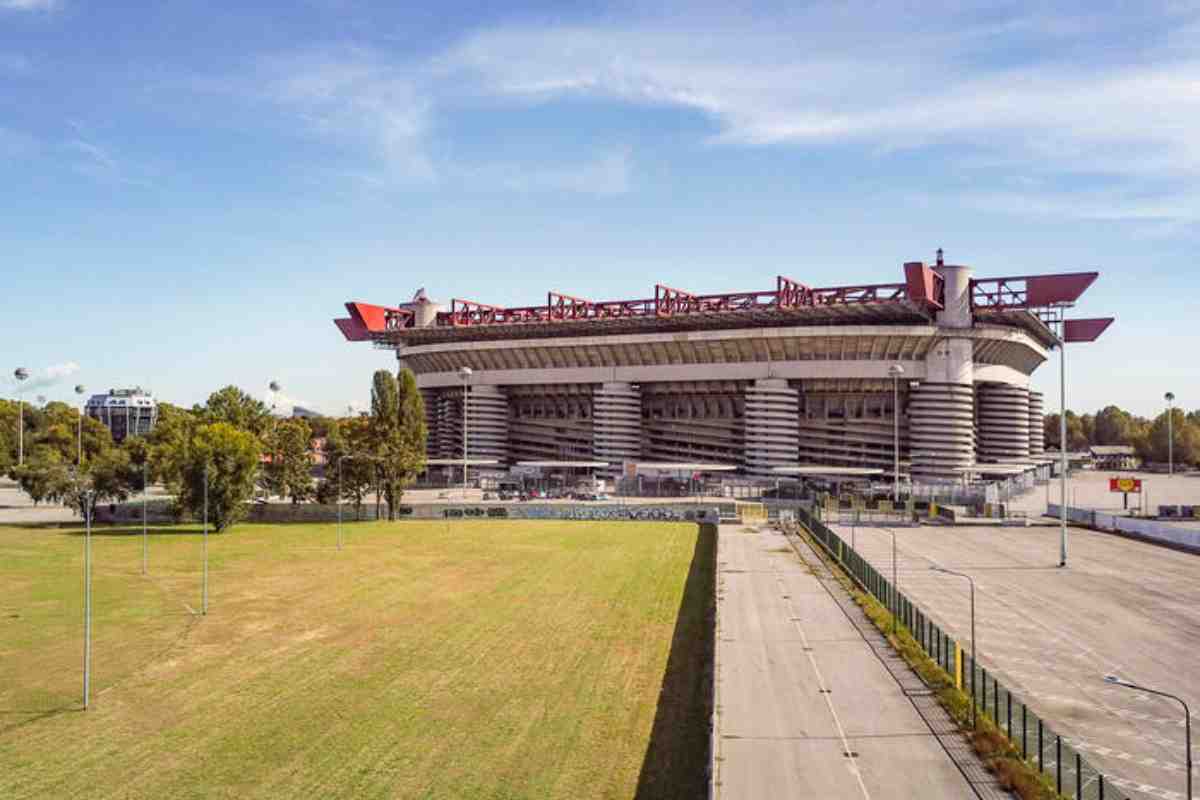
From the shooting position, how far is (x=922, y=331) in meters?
116

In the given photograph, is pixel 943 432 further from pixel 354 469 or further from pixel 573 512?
pixel 354 469

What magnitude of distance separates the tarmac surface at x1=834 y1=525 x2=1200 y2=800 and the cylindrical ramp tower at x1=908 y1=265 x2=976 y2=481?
38.9m

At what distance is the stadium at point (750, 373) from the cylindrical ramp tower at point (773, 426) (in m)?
0.16

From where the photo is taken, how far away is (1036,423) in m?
173

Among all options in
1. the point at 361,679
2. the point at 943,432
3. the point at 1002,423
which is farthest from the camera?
the point at 1002,423

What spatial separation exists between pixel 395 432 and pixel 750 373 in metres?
51.2

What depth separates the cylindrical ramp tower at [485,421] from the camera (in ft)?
483

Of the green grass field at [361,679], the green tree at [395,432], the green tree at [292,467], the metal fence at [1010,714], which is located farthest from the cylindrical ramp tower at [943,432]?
the green tree at [292,467]

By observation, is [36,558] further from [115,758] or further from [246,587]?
[115,758]

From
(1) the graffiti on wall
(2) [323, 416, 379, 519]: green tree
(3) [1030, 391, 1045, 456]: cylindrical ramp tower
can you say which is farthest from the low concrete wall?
(3) [1030, 391, 1045, 456]: cylindrical ramp tower

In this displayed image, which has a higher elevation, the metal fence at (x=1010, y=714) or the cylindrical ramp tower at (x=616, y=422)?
the cylindrical ramp tower at (x=616, y=422)

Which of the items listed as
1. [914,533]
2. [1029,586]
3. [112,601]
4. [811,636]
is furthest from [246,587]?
[914,533]

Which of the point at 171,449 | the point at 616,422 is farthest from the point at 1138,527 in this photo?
the point at 171,449

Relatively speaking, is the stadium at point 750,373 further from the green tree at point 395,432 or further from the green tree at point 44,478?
the green tree at point 44,478
